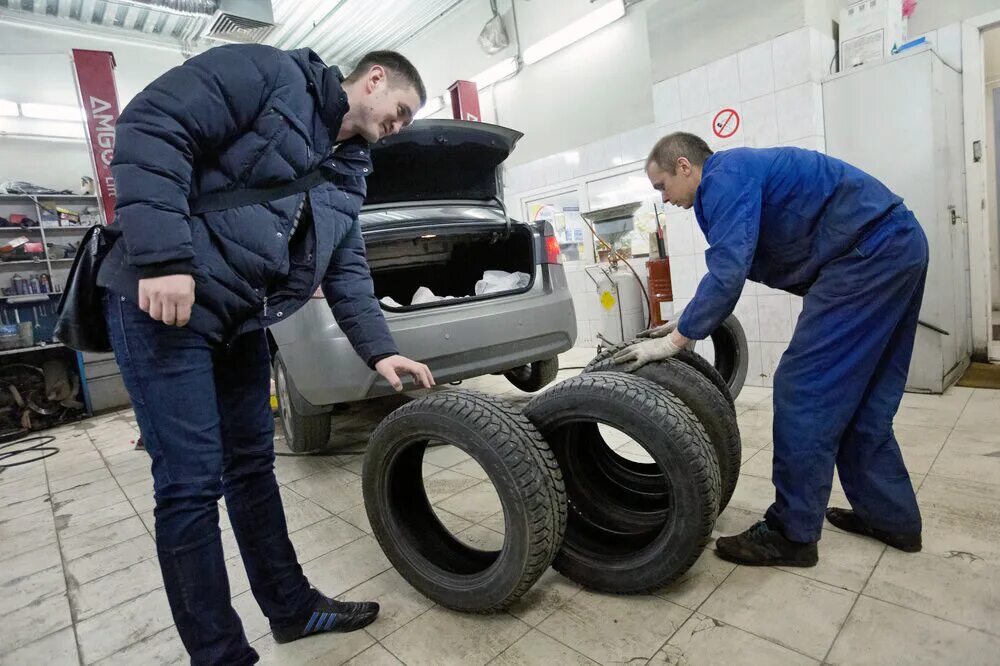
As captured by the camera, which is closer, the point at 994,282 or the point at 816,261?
the point at 816,261

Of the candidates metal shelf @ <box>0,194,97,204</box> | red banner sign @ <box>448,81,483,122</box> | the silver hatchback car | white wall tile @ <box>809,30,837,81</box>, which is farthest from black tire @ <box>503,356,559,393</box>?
metal shelf @ <box>0,194,97,204</box>

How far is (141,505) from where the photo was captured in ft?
9.07

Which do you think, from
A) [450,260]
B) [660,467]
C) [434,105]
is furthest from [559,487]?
[434,105]

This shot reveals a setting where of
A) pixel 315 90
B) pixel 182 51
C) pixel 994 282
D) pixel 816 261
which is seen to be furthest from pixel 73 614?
pixel 994 282

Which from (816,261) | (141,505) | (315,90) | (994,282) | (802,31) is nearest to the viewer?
(315,90)

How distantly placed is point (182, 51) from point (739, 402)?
306 inches

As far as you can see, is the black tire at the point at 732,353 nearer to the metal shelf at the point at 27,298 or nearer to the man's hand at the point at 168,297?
the man's hand at the point at 168,297

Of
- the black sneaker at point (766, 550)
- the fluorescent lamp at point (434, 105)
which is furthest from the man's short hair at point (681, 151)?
the fluorescent lamp at point (434, 105)

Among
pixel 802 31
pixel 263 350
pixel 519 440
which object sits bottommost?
pixel 519 440

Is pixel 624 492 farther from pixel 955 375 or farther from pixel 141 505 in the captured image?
pixel 955 375

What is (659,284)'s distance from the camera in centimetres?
464

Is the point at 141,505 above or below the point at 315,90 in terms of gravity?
below

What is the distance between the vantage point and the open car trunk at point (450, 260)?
2.88 metres

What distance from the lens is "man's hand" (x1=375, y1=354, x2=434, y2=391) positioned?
1489mm
